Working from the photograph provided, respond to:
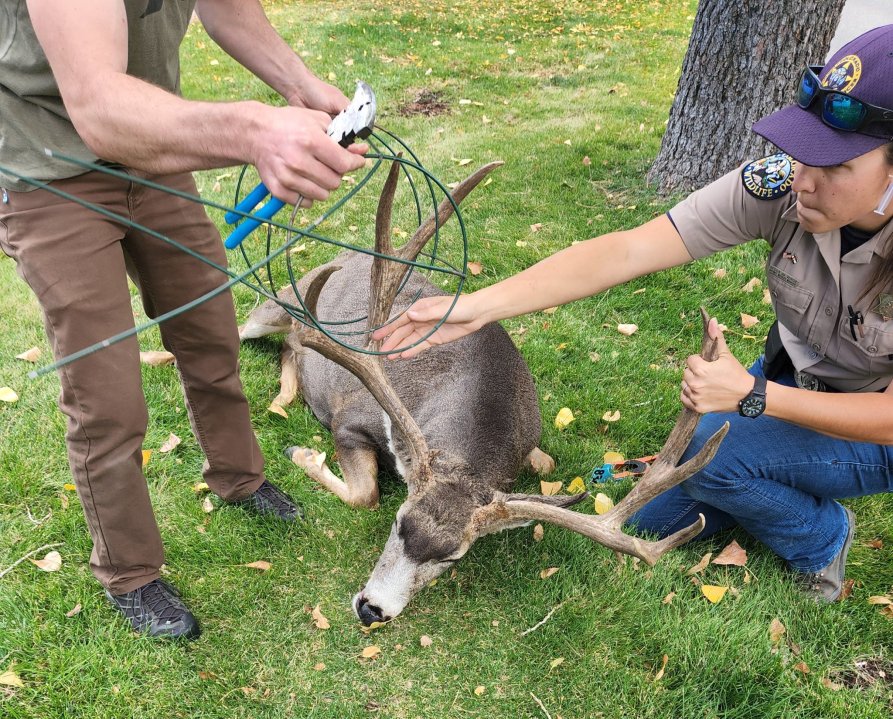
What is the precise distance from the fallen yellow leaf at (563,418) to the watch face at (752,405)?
1.78 meters

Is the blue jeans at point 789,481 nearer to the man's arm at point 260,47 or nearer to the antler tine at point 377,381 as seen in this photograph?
the antler tine at point 377,381

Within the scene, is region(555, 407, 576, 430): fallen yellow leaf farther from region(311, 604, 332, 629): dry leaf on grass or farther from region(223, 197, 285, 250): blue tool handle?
region(223, 197, 285, 250): blue tool handle

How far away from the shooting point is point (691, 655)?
3369mm

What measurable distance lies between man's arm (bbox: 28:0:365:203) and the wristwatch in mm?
1806

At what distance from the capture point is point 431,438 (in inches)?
157

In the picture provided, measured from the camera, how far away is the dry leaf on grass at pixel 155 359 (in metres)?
4.95

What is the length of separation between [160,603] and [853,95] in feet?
11.3

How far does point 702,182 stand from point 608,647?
184 inches

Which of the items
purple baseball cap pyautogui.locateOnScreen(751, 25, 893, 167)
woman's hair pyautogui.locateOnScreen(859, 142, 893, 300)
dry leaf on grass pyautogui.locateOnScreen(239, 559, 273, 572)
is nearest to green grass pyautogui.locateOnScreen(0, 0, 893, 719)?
dry leaf on grass pyautogui.locateOnScreen(239, 559, 273, 572)

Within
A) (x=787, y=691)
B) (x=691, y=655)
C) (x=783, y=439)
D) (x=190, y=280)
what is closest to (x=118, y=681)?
(x=190, y=280)

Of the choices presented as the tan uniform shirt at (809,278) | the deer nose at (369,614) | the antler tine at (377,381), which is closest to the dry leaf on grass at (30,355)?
the antler tine at (377,381)

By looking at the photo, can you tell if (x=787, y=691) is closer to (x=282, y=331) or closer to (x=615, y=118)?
(x=282, y=331)

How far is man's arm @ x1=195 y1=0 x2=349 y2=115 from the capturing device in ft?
10.4

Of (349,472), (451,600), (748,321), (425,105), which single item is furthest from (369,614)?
(425,105)
